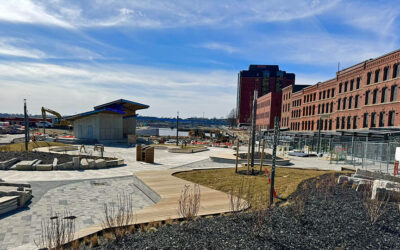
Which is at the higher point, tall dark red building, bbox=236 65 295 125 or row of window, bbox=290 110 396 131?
tall dark red building, bbox=236 65 295 125

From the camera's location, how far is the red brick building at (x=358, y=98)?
30.3 metres

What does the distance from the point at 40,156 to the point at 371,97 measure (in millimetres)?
40048

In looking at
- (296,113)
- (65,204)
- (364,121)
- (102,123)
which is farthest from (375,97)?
(102,123)

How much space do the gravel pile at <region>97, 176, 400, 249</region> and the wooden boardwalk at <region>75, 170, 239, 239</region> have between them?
0.77 m

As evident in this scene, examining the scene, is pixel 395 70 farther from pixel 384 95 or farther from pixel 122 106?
pixel 122 106

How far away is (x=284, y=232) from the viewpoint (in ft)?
17.8

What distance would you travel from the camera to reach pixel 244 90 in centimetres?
11906

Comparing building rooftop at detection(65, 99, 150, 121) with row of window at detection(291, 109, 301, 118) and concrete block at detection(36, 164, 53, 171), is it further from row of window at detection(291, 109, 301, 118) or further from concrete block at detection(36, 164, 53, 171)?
row of window at detection(291, 109, 301, 118)

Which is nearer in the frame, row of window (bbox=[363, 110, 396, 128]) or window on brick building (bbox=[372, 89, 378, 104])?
row of window (bbox=[363, 110, 396, 128])

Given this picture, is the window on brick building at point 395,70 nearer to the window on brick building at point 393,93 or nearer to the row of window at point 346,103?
the window on brick building at point 393,93

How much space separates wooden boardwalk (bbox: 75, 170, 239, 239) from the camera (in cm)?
632

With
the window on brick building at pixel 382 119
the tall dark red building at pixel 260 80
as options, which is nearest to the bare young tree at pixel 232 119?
the tall dark red building at pixel 260 80

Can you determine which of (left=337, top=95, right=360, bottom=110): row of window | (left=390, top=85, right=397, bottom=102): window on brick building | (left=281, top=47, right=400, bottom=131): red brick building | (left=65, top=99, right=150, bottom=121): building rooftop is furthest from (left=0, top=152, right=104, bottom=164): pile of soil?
(left=337, top=95, right=360, bottom=110): row of window

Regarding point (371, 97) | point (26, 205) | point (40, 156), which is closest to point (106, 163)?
point (40, 156)
